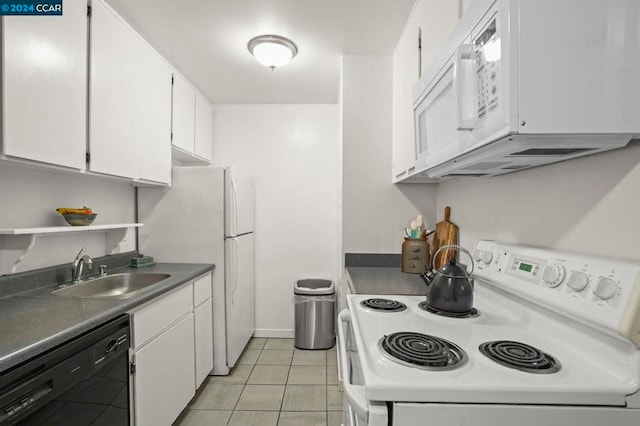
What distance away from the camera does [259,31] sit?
203 cm

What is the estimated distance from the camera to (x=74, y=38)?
1469 millimetres

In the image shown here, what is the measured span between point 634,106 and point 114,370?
197 centimetres

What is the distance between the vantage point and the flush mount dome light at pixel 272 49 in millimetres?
2098

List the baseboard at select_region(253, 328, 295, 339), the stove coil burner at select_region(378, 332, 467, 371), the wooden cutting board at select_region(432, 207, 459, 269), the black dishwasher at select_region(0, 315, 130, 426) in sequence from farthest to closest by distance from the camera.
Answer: the baseboard at select_region(253, 328, 295, 339), the wooden cutting board at select_region(432, 207, 459, 269), the black dishwasher at select_region(0, 315, 130, 426), the stove coil burner at select_region(378, 332, 467, 371)

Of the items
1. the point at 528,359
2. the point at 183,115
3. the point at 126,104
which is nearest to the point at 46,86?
the point at 126,104

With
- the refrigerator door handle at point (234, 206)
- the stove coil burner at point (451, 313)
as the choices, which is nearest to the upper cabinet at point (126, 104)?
the refrigerator door handle at point (234, 206)

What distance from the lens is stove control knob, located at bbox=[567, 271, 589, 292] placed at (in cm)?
84

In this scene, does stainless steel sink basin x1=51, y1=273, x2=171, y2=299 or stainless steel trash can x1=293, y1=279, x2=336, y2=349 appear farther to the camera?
stainless steel trash can x1=293, y1=279, x2=336, y2=349

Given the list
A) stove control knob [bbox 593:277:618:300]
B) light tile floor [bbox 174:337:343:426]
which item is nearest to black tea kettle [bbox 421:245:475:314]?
stove control knob [bbox 593:277:618:300]

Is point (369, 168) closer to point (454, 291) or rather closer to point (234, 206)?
point (234, 206)

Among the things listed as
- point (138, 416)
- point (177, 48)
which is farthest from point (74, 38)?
point (138, 416)

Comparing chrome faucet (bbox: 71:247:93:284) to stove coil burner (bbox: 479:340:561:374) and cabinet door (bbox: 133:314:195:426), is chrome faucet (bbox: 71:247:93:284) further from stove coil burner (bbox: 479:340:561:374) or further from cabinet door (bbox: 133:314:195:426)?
stove coil burner (bbox: 479:340:561:374)

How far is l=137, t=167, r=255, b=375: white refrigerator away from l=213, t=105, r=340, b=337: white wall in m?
0.79

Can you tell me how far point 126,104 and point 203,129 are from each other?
1.23 meters
